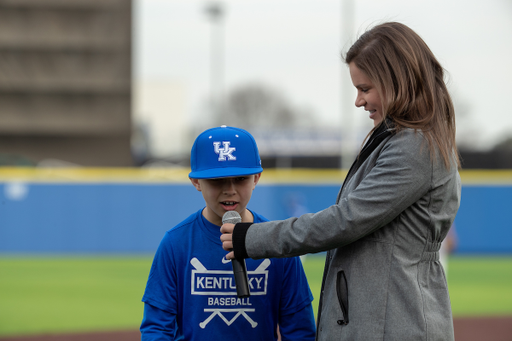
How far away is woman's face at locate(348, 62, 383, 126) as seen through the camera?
1.88 metres

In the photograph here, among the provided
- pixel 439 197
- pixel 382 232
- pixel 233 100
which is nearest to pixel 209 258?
pixel 382 232

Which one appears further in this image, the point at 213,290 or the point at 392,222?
the point at 213,290

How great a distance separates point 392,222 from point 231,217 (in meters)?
0.58

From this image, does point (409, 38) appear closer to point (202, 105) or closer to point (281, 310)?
point (281, 310)

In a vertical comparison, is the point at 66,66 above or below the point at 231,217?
above

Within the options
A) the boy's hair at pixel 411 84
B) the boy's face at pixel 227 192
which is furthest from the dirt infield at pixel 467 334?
the boy's hair at pixel 411 84

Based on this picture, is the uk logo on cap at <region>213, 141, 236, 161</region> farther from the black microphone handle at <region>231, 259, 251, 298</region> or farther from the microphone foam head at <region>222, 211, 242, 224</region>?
the black microphone handle at <region>231, 259, 251, 298</region>

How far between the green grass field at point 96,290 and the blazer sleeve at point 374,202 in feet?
17.6

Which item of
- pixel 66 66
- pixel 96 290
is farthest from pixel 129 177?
pixel 66 66

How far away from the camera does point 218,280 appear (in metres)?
2.07

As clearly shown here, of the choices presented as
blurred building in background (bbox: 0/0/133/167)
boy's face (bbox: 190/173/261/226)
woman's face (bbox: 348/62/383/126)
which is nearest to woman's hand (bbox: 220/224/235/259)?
boy's face (bbox: 190/173/261/226)

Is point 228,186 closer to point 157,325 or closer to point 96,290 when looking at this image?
point 157,325

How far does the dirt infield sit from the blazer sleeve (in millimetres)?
4810

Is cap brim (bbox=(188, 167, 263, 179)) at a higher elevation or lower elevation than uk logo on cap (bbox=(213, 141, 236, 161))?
lower
